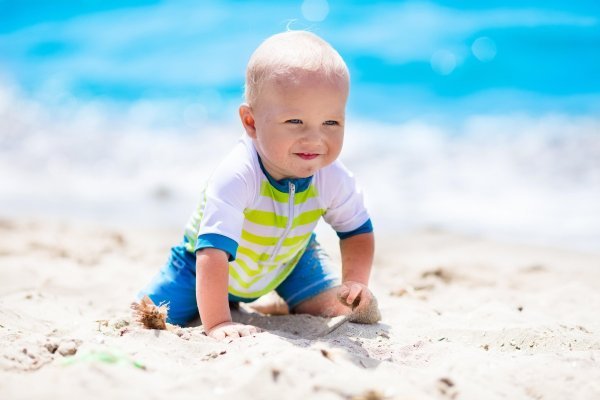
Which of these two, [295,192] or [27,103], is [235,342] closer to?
[295,192]

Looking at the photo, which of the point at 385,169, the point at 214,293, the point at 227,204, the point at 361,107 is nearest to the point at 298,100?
the point at 227,204

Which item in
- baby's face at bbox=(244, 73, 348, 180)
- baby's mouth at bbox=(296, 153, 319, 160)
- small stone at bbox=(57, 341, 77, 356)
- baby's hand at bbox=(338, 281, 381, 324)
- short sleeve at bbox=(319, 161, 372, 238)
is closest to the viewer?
small stone at bbox=(57, 341, 77, 356)

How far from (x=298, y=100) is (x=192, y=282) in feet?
3.20

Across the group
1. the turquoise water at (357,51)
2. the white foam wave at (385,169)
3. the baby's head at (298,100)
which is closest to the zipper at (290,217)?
the baby's head at (298,100)

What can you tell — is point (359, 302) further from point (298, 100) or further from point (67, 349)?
point (67, 349)

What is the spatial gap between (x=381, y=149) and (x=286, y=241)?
210 inches

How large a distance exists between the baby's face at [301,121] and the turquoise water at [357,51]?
23.8 feet

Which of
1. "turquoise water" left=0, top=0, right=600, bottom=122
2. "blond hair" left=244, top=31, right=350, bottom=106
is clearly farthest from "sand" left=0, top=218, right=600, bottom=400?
"turquoise water" left=0, top=0, right=600, bottom=122

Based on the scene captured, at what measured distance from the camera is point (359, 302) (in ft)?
8.73

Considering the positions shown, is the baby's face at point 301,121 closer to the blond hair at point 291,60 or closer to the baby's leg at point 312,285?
the blond hair at point 291,60

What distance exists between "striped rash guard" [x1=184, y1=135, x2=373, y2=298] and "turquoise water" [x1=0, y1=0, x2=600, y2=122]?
6.88m

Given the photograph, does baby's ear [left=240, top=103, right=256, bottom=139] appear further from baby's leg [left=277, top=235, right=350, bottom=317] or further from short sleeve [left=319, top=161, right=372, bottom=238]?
baby's leg [left=277, top=235, right=350, bottom=317]

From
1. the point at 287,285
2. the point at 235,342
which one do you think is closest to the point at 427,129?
the point at 287,285

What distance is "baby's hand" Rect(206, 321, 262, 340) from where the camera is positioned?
2.37 m
